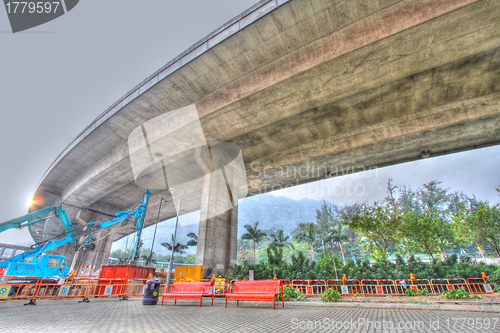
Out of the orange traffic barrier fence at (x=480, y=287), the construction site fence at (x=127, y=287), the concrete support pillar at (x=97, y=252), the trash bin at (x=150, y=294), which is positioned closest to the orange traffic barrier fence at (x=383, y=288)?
the construction site fence at (x=127, y=287)

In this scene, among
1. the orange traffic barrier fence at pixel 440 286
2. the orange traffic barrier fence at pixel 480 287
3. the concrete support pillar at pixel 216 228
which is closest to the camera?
the orange traffic barrier fence at pixel 480 287

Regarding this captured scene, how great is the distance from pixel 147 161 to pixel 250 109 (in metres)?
10.7

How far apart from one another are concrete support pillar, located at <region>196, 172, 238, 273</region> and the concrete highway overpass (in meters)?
0.14

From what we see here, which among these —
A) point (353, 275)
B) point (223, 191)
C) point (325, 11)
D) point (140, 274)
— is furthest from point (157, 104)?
point (353, 275)

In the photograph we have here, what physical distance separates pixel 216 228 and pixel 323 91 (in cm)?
1343

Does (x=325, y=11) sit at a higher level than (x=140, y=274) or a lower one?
higher

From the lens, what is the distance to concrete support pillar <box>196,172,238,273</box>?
17953 millimetres

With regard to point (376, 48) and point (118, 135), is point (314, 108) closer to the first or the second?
point (376, 48)

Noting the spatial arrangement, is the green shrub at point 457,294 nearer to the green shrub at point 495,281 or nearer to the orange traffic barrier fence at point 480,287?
the orange traffic barrier fence at point 480,287

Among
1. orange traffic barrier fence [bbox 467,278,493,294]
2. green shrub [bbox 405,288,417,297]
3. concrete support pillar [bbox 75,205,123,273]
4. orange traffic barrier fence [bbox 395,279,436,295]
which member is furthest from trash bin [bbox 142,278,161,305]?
concrete support pillar [bbox 75,205,123,273]

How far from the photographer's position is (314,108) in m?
15.6

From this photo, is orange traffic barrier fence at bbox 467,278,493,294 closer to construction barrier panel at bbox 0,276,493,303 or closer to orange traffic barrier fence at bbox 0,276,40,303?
construction barrier panel at bbox 0,276,493,303

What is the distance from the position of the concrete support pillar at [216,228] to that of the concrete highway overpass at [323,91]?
0.14 m

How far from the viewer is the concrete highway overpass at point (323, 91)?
33.6 ft
